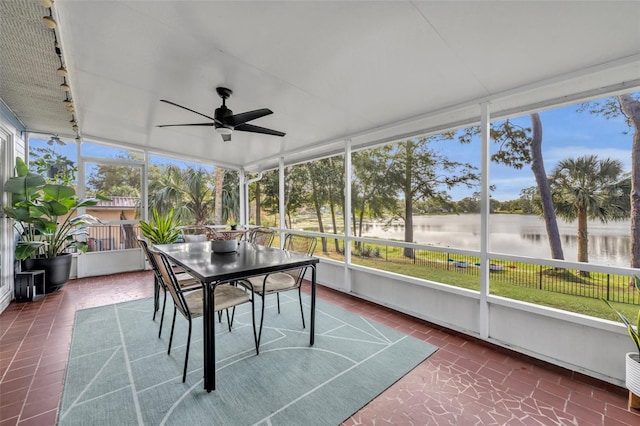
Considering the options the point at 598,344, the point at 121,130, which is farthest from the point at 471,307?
the point at 121,130

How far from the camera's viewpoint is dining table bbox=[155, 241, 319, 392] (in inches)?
69.9

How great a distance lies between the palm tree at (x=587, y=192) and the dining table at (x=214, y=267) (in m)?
3.20

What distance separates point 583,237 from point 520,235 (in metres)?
0.72

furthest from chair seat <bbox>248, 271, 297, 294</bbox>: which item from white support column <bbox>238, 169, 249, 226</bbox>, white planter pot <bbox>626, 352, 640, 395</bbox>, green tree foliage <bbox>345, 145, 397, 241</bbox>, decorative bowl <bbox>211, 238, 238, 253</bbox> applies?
white support column <bbox>238, 169, 249, 226</bbox>

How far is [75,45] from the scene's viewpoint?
2.10 m

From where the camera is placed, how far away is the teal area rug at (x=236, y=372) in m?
1.60

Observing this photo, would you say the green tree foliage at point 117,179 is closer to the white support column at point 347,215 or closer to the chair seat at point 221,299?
the chair seat at point 221,299

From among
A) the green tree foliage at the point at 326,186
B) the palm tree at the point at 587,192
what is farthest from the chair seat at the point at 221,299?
the green tree foliage at the point at 326,186

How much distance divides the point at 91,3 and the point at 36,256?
13.1 ft

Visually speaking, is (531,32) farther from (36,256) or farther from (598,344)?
(36,256)

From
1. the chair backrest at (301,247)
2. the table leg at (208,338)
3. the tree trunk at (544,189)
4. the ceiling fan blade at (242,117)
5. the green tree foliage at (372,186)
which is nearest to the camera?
the table leg at (208,338)

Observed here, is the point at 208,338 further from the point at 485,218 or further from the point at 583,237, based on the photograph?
the point at 583,237

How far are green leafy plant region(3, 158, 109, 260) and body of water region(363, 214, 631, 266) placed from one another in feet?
17.2

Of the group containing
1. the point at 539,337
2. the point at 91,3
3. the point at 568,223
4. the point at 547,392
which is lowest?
the point at 547,392
